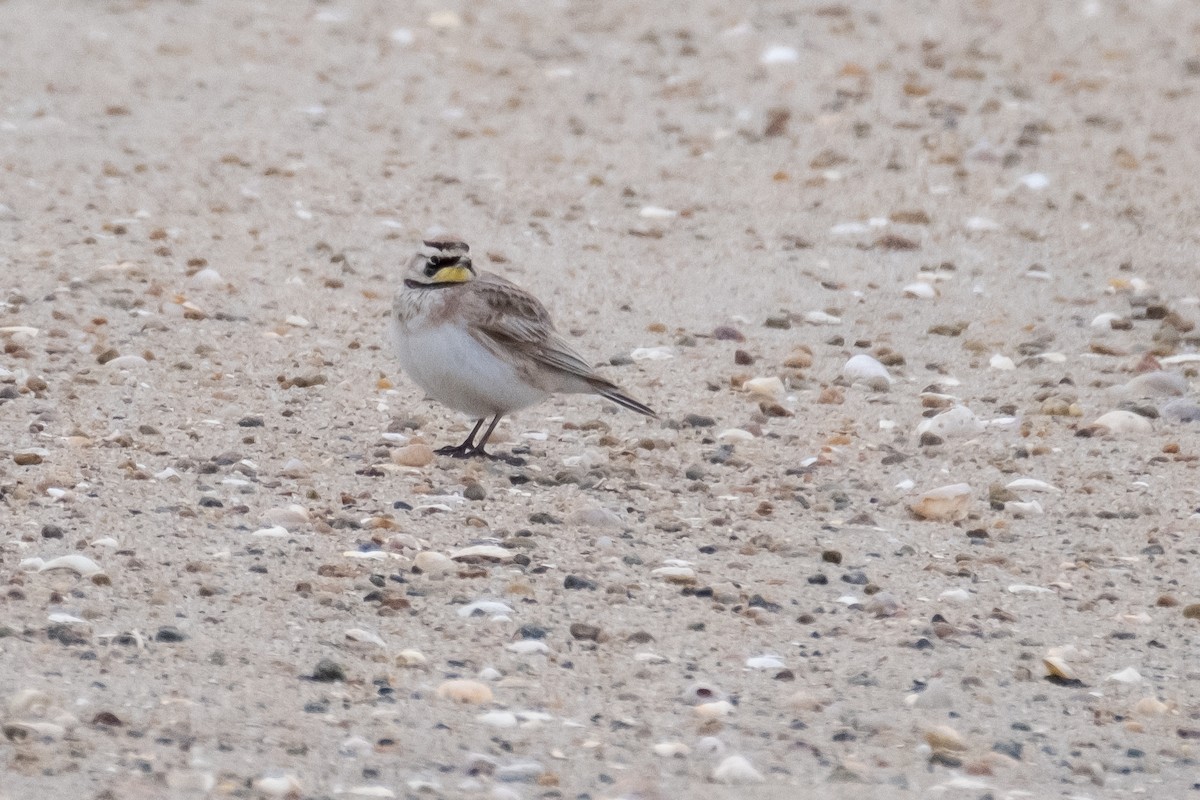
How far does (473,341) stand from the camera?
6.80 metres

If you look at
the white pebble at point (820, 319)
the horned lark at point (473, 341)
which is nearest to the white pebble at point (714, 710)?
the horned lark at point (473, 341)

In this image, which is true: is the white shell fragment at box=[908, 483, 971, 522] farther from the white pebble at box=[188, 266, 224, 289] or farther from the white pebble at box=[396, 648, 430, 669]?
the white pebble at box=[188, 266, 224, 289]

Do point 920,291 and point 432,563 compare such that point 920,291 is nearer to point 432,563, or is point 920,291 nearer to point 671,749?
point 432,563

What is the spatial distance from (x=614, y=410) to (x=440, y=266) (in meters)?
1.24

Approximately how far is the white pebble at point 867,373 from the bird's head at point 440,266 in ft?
6.48

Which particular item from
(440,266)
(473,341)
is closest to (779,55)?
(440,266)

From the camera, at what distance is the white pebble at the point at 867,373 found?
8.05m

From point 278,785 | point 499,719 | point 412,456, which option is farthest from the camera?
point 412,456

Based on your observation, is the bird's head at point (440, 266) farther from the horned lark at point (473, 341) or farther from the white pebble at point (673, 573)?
the white pebble at point (673, 573)

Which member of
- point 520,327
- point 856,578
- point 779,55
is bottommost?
point 856,578

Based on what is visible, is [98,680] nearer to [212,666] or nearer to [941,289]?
[212,666]

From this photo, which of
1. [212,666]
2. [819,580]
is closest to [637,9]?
[819,580]

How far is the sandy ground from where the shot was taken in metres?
4.86

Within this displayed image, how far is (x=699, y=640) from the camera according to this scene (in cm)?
546
